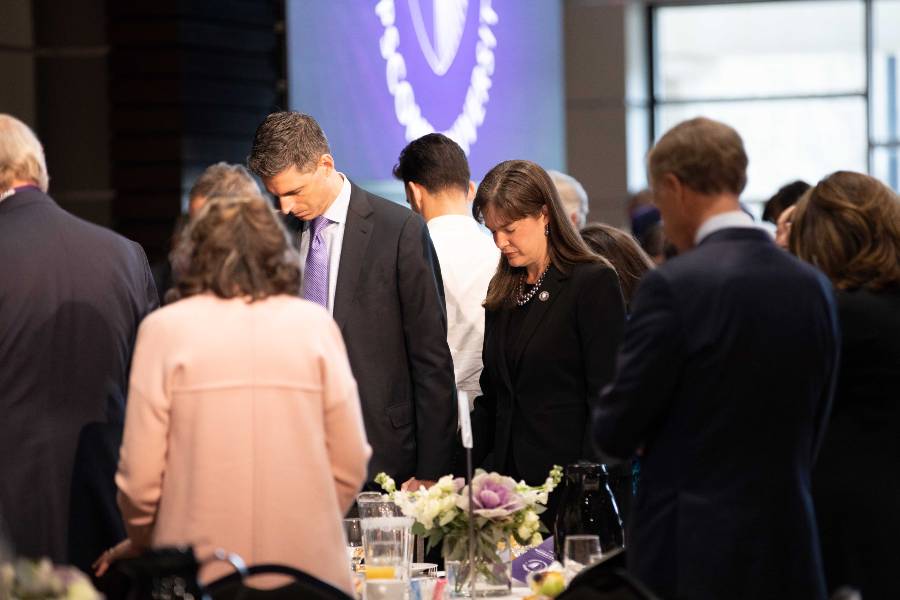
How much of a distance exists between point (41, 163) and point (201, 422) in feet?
4.03

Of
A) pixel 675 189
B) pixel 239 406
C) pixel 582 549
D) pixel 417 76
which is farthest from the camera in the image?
pixel 417 76

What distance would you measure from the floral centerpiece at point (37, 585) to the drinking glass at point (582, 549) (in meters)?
1.12

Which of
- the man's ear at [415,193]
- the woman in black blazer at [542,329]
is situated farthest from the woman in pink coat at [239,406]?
the man's ear at [415,193]

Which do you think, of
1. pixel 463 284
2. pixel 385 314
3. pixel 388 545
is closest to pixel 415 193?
pixel 463 284

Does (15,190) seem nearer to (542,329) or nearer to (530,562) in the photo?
(542,329)

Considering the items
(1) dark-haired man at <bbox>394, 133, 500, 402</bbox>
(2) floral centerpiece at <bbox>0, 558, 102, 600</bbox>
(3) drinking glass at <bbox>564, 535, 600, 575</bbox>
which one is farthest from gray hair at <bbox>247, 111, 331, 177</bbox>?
(2) floral centerpiece at <bbox>0, 558, 102, 600</bbox>

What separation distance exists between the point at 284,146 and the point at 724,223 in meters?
1.48

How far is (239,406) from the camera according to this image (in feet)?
8.56

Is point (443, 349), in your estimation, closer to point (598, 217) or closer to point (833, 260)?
point (833, 260)

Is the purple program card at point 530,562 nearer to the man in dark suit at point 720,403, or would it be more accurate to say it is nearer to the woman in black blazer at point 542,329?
the woman in black blazer at point 542,329

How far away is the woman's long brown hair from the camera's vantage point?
12.7 ft

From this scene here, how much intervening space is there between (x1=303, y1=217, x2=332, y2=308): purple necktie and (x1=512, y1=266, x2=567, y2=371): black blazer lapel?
535 millimetres

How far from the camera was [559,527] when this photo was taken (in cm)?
321

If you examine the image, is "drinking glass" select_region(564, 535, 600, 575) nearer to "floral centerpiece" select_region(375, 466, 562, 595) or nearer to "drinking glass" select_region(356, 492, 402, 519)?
"floral centerpiece" select_region(375, 466, 562, 595)
